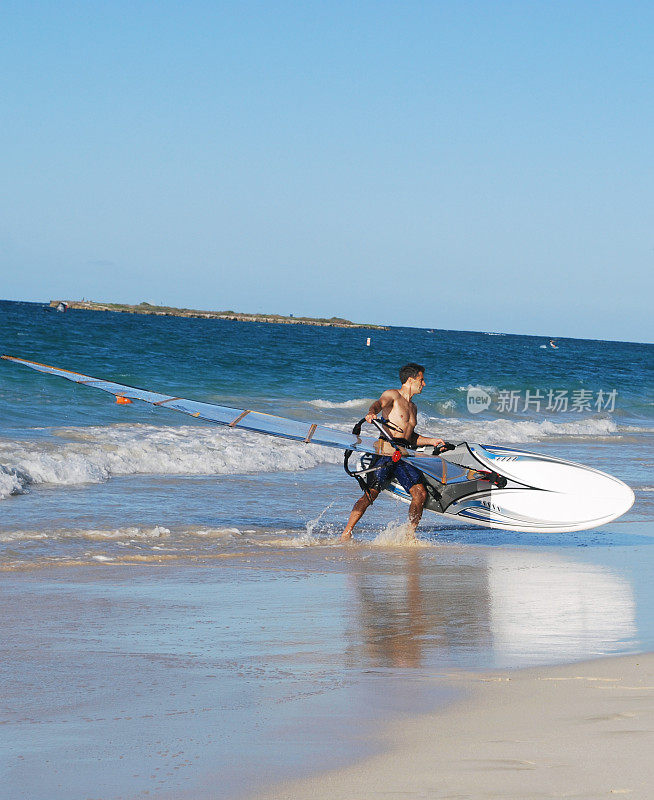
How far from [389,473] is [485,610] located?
2.88 meters

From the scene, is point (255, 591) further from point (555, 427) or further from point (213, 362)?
point (213, 362)

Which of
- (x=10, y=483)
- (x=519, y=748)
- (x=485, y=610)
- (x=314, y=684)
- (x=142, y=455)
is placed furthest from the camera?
(x=142, y=455)

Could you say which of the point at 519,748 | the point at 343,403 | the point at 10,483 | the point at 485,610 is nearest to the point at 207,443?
the point at 10,483

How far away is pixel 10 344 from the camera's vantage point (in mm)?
39750

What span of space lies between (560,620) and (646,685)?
1376 mm

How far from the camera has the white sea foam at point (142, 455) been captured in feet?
36.6

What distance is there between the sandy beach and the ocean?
186mm

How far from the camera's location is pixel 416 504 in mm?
8523

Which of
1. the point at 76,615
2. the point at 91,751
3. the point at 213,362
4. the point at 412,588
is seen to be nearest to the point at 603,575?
the point at 412,588

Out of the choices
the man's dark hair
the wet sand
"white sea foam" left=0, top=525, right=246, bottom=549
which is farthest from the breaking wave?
the wet sand

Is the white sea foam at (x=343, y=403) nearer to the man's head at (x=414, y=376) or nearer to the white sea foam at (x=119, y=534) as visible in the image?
the man's head at (x=414, y=376)

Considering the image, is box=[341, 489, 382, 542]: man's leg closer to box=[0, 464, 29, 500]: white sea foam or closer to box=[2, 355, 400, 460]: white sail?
box=[2, 355, 400, 460]: white sail

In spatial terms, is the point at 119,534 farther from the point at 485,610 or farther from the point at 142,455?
the point at 142,455


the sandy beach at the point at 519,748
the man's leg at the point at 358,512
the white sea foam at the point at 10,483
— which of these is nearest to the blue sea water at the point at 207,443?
the white sea foam at the point at 10,483
